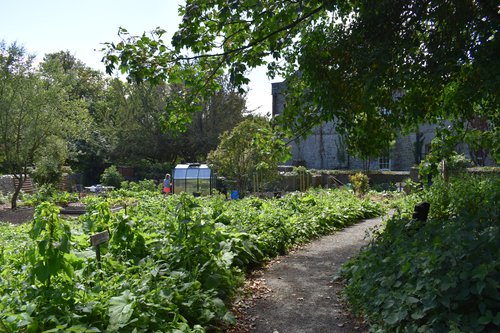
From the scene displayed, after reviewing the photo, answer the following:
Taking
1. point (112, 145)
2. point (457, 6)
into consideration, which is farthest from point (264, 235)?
point (112, 145)

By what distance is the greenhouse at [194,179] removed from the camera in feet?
66.2

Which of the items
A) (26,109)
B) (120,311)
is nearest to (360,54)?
(120,311)

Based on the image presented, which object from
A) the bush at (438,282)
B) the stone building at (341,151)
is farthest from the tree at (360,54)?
the stone building at (341,151)

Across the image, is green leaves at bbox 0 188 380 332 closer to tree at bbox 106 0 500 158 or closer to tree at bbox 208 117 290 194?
tree at bbox 106 0 500 158

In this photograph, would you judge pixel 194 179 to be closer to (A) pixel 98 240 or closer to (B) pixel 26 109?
(B) pixel 26 109

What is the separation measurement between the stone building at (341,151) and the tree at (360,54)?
22.5 meters

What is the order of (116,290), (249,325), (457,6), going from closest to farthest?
1. (116,290)
2. (249,325)
3. (457,6)

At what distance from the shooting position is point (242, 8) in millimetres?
6465

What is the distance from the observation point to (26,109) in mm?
17359

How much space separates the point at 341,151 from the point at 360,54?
88.3 ft

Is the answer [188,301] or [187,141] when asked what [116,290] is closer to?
[188,301]

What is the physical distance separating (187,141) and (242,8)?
2550 centimetres

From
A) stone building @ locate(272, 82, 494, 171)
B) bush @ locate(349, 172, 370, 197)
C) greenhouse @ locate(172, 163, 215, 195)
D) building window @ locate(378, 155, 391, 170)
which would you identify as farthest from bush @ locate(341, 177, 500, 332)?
building window @ locate(378, 155, 391, 170)

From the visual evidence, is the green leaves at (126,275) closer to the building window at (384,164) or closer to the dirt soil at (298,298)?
the dirt soil at (298,298)
